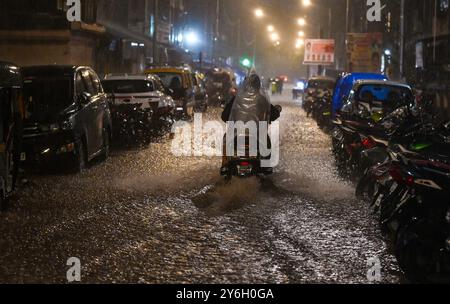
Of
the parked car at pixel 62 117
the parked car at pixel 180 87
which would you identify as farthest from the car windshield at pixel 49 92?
the parked car at pixel 180 87

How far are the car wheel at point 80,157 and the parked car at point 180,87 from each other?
10882 mm

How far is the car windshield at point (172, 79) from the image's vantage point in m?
24.1

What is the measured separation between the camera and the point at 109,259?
21.2ft

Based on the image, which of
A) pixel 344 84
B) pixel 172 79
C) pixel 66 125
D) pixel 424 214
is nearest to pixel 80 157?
pixel 66 125

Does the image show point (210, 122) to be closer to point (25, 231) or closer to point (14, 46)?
point (14, 46)

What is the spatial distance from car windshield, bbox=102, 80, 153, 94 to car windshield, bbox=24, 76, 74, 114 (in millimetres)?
5629

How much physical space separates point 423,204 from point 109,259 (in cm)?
307

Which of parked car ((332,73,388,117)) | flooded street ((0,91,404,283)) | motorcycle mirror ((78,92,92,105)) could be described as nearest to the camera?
flooded street ((0,91,404,283))

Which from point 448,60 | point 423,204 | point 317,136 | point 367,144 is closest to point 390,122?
point 367,144

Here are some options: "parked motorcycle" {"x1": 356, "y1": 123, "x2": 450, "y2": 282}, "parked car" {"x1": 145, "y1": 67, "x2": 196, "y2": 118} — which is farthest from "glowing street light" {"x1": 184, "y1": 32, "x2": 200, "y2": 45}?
"parked motorcycle" {"x1": 356, "y1": 123, "x2": 450, "y2": 282}

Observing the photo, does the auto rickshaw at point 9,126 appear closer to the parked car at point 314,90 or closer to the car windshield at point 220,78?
the parked car at point 314,90

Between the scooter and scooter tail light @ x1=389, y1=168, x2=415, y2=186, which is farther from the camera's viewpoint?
the scooter

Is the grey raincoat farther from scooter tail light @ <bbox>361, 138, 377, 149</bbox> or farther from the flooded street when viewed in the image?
scooter tail light @ <bbox>361, 138, 377, 149</bbox>

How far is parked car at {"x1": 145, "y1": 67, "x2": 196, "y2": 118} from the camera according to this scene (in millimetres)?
23297
